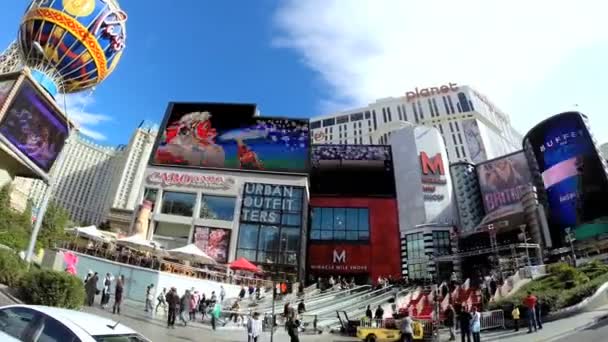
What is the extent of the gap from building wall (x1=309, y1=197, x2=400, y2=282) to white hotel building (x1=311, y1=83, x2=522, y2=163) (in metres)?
38.9

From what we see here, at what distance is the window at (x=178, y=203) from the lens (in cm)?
5006

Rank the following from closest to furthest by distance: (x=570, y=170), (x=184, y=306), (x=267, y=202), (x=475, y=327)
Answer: (x=475, y=327), (x=184, y=306), (x=570, y=170), (x=267, y=202)

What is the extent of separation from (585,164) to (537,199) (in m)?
6.60

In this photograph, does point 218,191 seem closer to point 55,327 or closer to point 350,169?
point 350,169

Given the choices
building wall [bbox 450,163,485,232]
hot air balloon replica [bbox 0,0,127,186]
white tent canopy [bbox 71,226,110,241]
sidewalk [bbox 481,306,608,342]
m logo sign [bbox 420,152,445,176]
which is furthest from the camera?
m logo sign [bbox 420,152,445,176]

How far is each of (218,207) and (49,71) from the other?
23.0 meters

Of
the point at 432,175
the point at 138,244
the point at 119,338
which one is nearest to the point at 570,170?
the point at 432,175

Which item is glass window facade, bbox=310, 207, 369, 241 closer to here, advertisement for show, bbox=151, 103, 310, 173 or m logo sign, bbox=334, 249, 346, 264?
m logo sign, bbox=334, 249, 346, 264

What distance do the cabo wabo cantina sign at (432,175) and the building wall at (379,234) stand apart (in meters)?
5.26

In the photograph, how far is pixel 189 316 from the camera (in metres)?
21.5

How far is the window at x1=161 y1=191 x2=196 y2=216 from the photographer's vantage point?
1971 inches

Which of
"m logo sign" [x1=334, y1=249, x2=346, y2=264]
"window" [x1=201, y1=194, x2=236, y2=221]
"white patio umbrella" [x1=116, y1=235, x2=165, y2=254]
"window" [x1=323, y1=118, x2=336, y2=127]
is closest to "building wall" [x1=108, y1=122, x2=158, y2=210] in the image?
"window" [x1=323, y1=118, x2=336, y2=127]

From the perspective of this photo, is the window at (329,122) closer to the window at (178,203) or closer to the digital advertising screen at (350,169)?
the digital advertising screen at (350,169)

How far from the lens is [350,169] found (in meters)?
66.8
